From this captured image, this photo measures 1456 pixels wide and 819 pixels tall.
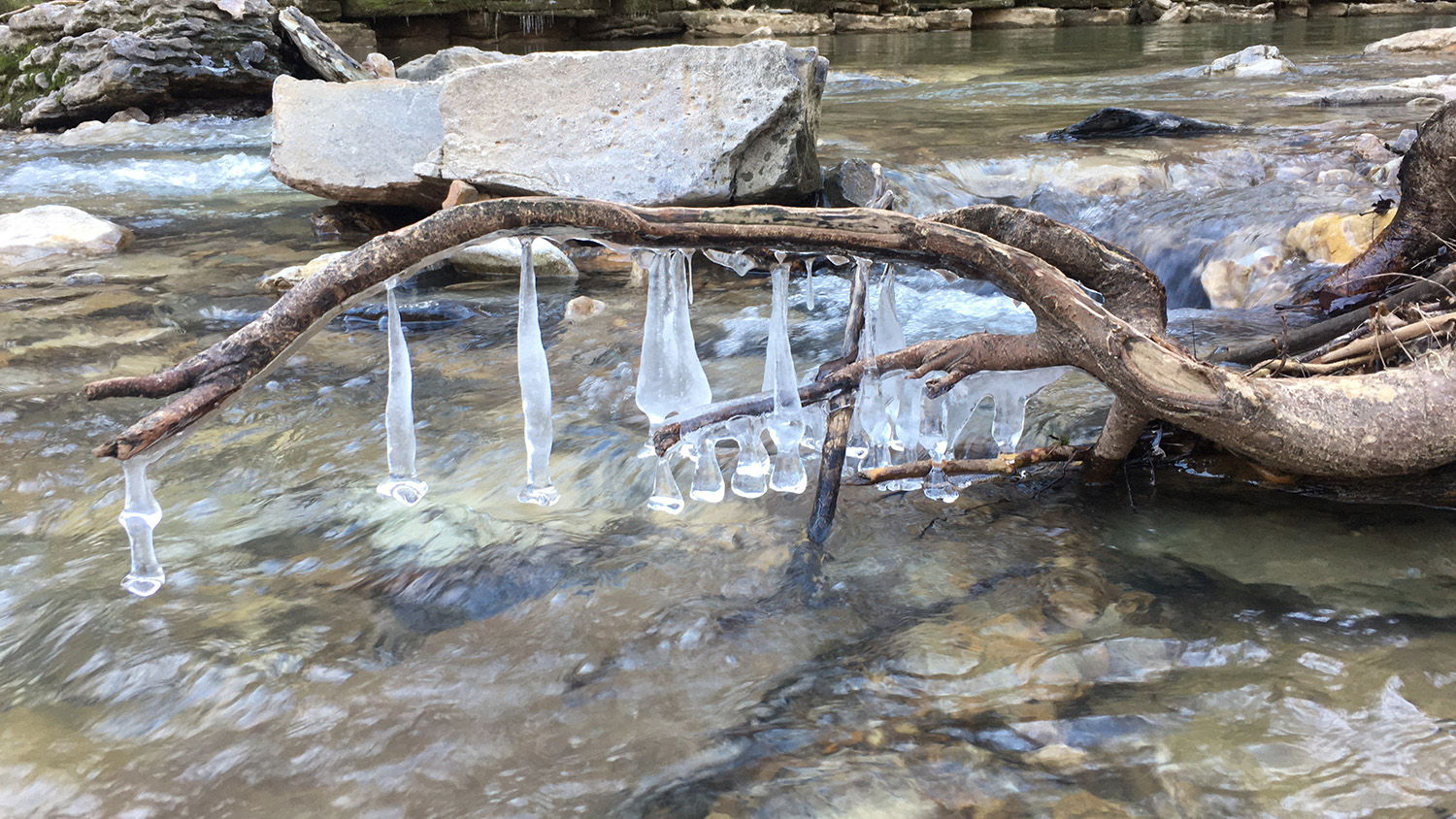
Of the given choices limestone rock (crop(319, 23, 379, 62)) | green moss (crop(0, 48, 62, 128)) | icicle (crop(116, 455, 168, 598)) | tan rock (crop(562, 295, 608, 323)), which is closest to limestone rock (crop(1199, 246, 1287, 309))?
tan rock (crop(562, 295, 608, 323))

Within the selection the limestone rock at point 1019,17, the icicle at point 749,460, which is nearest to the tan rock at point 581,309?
the icicle at point 749,460

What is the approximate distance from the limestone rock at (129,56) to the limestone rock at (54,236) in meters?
5.76

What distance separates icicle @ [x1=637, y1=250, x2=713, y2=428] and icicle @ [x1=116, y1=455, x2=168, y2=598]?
1.12 m

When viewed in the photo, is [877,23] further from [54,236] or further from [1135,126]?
[54,236]

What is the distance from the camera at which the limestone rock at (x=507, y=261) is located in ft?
20.9

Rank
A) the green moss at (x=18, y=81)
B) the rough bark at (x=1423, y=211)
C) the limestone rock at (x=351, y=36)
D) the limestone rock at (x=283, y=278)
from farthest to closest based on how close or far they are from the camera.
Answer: the limestone rock at (x=351, y=36) < the green moss at (x=18, y=81) < the limestone rock at (x=283, y=278) < the rough bark at (x=1423, y=211)

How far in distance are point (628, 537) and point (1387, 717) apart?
2.01m

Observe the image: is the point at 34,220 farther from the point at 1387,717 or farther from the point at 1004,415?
the point at 1387,717

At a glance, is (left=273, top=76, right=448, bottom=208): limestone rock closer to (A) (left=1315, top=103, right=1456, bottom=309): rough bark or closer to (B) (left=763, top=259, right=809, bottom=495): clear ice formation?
(B) (left=763, top=259, right=809, bottom=495): clear ice formation

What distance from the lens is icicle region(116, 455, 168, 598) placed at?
189cm

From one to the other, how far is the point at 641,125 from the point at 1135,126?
4.42m

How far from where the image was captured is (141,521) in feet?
6.63

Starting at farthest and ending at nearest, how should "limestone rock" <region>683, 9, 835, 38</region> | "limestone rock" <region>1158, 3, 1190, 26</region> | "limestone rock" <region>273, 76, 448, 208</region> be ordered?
"limestone rock" <region>1158, 3, 1190, 26</region> → "limestone rock" <region>683, 9, 835, 38</region> → "limestone rock" <region>273, 76, 448, 208</region>

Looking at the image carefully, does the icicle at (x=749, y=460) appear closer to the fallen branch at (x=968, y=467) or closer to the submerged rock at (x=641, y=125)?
the fallen branch at (x=968, y=467)
